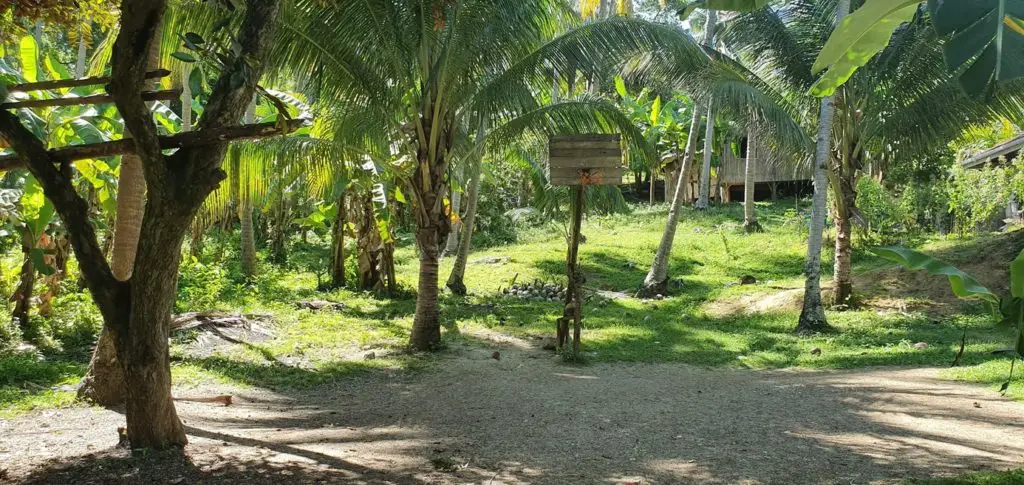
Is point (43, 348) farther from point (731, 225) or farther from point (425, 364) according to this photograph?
point (731, 225)

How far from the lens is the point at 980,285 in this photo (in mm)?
3039

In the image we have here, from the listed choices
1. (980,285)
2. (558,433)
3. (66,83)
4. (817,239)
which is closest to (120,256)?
(66,83)

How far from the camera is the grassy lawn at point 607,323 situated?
27.9 ft

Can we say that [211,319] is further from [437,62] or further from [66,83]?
[66,83]

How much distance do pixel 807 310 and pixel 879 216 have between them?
275 inches

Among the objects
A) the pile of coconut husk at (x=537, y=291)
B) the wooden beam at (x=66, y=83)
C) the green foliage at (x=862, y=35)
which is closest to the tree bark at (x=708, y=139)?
the pile of coconut husk at (x=537, y=291)

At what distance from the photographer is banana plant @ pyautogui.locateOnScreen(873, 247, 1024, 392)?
294 cm

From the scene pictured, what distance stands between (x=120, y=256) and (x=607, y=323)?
8.21 metres

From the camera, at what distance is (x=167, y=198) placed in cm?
425

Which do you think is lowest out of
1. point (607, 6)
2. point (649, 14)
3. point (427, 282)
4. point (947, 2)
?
point (427, 282)

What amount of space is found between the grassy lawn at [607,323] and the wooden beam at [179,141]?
8.90 ft

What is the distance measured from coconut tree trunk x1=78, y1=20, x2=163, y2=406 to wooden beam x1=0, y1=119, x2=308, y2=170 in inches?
71.3

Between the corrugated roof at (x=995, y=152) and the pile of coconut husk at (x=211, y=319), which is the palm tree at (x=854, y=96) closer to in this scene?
the corrugated roof at (x=995, y=152)

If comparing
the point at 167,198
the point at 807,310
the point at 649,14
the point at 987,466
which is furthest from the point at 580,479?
the point at 649,14
